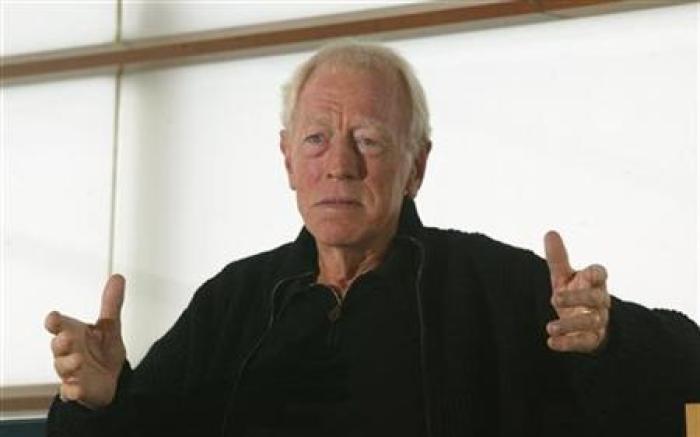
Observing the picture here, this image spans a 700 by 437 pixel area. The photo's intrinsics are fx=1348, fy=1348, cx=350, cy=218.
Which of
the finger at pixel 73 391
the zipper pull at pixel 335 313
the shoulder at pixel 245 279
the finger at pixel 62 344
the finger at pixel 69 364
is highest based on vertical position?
the shoulder at pixel 245 279

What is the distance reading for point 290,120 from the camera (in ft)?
6.34

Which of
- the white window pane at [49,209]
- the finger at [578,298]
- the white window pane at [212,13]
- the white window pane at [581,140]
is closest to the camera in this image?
Result: the finger at [578,298]

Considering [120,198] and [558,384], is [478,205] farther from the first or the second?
[558,384]

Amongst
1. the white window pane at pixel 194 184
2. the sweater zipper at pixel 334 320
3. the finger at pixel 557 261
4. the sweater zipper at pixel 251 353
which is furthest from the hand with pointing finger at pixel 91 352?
the white window pane at pixel 194 184

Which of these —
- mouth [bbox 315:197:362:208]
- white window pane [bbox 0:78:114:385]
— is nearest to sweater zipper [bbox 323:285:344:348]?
mouth [bbox 315:197:362:208]

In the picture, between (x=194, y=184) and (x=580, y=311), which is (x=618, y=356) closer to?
(x=580, y=311)

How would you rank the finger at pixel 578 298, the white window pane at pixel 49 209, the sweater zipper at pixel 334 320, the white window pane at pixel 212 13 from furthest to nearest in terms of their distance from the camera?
the white window pane at pixel 49 209
the white window pane at pixel 212 13
the sweater zipper at pixel 334 320
the finger at pixel 578 298

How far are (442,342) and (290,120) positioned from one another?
404 mm

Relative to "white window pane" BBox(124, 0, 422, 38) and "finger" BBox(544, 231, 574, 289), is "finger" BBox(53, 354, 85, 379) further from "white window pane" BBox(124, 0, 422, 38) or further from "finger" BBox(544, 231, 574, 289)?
"white window pane" BBox(124, 0, 422, 38)

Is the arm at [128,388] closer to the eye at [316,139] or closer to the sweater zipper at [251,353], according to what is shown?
the sweater zipper at [251,353]

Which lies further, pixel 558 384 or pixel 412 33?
pixel 412 33

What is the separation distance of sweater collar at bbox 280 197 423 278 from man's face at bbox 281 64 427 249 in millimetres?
15

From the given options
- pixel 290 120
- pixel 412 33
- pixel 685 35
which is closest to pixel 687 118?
pixel 685 35

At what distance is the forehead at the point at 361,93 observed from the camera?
73.4 inches
